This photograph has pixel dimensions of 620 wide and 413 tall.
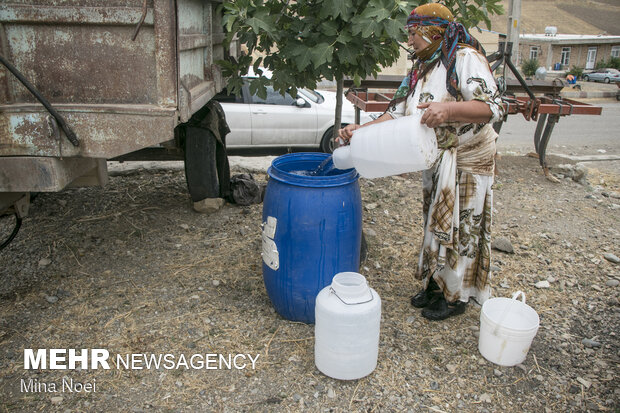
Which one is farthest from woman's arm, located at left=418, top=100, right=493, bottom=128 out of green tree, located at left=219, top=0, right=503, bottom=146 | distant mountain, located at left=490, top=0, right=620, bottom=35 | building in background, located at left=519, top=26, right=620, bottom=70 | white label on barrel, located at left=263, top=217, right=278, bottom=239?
distant mountain, located at left=490, top=0, right=620, bottom=35

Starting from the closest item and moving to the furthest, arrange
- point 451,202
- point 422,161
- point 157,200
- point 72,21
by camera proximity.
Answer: point 72,21, point 422,161, point 451,202, point 157,200

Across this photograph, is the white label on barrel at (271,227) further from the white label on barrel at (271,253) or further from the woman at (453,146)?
the woman at (453,146)

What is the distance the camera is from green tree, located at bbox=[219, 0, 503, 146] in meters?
2.79

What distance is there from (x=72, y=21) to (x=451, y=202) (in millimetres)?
2158

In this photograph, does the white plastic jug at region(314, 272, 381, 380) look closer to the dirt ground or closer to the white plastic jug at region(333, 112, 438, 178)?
the dirt ground

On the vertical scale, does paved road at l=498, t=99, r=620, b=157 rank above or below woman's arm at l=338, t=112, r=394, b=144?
below

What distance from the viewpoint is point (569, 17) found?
210 ft

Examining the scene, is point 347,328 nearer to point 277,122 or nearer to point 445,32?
point 445,32

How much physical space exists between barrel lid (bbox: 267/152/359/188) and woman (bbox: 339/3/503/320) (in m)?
0.26

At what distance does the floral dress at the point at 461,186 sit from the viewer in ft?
8.52

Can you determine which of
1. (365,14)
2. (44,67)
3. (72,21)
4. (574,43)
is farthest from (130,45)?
(574,43)

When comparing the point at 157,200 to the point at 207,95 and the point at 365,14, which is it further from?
the point at 365,14

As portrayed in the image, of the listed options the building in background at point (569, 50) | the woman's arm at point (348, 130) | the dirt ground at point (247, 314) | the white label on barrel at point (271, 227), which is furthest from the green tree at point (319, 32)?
the building in background at point (569, 50)

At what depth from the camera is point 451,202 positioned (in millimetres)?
2779
